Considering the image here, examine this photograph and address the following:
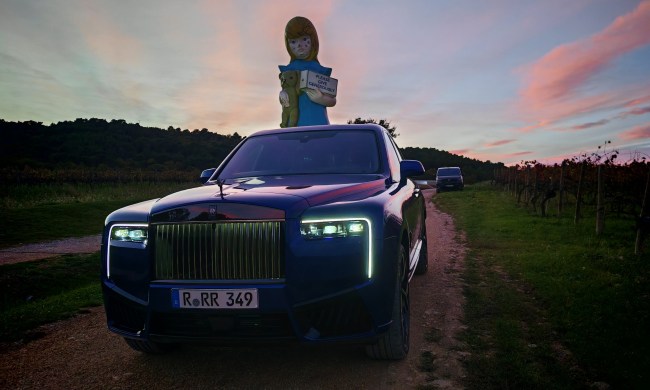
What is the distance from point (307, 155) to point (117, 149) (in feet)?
249

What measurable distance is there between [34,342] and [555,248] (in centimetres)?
809

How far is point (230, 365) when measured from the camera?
336 centimetres

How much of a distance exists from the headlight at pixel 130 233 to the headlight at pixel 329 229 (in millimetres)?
1095

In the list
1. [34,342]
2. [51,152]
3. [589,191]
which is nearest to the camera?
[34,342]

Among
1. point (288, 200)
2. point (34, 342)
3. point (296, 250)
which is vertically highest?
point (288, 200)

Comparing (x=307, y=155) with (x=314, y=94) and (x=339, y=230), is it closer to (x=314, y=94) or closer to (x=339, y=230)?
(x=339, y=230)

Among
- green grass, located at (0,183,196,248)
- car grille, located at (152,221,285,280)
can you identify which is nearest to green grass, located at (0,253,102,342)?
car grille, located at (152,221,285,280)

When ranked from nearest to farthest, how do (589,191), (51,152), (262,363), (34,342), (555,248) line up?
(262,363) < (34,342) < (555,248) < (589,191) < (51,152)

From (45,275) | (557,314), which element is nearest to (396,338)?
(557,314)

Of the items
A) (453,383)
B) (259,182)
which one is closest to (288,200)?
(259,182)

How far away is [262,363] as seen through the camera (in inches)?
133

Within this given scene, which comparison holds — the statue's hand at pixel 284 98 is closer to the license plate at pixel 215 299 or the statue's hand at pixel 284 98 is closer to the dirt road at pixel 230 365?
the dirt road at pixel 230 365

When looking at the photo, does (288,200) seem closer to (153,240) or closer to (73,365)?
(153,240)

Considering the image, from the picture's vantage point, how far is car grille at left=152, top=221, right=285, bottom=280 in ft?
9.32
